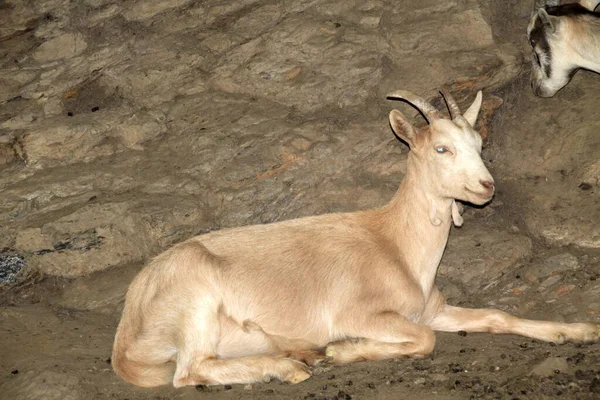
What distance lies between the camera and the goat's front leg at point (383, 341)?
558 centimetres

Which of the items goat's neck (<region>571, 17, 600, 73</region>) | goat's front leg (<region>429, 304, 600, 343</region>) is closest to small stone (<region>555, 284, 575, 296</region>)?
goat's front leg (<region>429, 304, 600, 343</region>)

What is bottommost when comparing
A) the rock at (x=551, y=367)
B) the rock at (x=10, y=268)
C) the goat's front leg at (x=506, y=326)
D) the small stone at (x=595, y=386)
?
the goat's front leg at (x=506, y=326)

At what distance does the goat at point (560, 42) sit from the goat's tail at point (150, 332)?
374 cm

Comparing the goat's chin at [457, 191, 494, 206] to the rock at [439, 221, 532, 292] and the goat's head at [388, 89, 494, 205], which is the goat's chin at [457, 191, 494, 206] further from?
the rock at [439, 221, 532, 292]

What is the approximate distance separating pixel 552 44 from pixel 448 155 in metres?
2.58

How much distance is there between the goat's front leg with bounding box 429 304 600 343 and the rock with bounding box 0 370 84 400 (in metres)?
2.71

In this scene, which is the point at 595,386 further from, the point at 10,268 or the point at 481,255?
the point at 10,268

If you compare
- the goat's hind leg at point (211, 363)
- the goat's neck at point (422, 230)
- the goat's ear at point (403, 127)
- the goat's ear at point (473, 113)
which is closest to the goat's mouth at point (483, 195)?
the goat's neck at point (422, 230)

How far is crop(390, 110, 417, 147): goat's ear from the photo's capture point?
19.8ft

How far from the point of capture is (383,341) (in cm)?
565

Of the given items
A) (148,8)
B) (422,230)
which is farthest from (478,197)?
(148,8)

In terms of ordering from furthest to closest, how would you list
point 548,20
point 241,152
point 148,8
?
point 148,8 < point 548,20 < point 241,152

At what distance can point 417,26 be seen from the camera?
766 centimetres

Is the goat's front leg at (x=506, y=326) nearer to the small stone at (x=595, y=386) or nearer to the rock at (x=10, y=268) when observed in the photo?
the small stone at (x=595, y=386)
